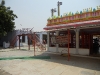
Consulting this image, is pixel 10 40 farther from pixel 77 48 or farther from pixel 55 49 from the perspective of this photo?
pixel 77 48

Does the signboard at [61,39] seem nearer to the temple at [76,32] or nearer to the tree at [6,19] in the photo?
the temple at [76,32]

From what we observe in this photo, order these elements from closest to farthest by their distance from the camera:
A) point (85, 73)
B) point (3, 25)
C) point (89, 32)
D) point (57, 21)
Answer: point (85, 73) → point (89, 32) → point (57, 21) → point (3, 25)

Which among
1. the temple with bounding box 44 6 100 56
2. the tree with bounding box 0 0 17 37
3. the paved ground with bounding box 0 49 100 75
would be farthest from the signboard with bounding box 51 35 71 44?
the tree with bounding box 0 0 17 37

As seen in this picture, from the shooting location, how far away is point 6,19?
80.3ft

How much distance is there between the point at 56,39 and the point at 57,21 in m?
3.84

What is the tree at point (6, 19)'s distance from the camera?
942 inches

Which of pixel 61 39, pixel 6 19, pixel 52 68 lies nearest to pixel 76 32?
pixel 61 39

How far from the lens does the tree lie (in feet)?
78.5

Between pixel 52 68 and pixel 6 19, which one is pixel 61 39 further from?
pixel 6 19

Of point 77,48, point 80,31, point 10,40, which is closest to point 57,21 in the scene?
point 80,31

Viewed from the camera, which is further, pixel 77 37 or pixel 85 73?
pixel 77 37

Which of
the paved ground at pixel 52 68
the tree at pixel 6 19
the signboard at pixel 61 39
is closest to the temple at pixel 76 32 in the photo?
the signboard at pixel 61 39

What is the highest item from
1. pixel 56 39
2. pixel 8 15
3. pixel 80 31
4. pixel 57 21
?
pixel 8 15

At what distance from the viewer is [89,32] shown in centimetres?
1454
